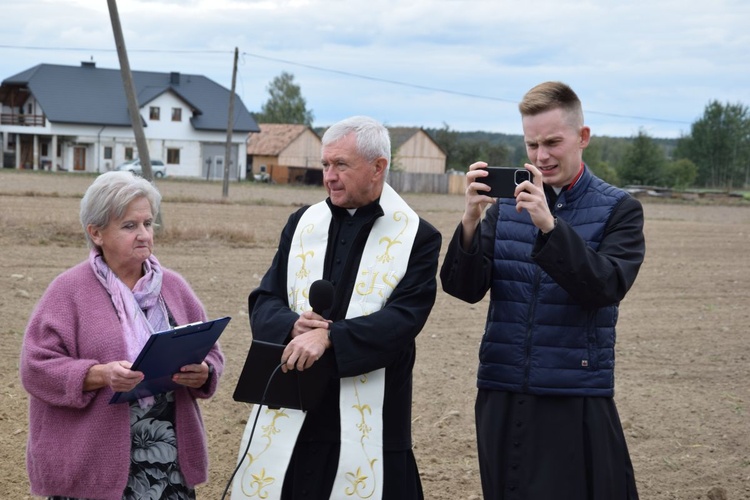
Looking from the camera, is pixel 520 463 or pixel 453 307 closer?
pixel 520 463

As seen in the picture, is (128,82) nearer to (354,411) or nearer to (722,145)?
(354,411)

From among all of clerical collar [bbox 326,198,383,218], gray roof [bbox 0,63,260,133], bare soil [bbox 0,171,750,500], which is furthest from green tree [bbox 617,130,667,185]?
clerical collar [bbox 326,198,383,218]

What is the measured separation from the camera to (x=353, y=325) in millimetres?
3746

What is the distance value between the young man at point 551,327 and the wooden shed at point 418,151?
241 feet

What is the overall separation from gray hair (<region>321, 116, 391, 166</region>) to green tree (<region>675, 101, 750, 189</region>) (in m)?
99.2

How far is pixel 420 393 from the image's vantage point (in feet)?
26.7

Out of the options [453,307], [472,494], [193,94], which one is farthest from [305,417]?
[193,94]

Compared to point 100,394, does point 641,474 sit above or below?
below

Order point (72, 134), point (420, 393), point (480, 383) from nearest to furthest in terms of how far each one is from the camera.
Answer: point (480, 383) < point (420, 393) < point (72, 134)

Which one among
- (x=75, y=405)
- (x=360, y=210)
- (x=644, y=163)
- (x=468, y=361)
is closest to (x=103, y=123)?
(x=644, y=163)

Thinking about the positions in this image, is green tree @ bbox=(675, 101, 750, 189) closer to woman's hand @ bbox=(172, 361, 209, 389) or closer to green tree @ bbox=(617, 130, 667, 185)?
green tree @ bbox=(617, 130, 667, 185)

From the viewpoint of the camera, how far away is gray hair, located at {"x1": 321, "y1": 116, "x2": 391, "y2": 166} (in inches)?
151

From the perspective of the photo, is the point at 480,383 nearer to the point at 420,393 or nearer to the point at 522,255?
the point at 522,255

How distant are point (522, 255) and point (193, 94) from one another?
224ft
